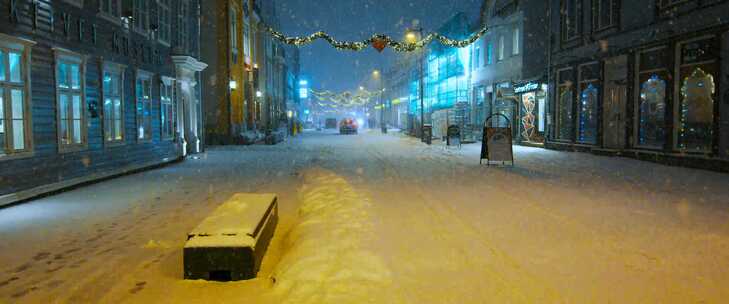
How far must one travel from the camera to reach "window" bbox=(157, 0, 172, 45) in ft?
65.4

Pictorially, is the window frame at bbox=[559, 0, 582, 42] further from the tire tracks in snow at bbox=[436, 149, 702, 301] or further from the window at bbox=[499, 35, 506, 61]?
the tire tracks in snow at bbox=[436, 149, 702, 301]

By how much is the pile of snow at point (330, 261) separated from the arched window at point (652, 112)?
13861mm

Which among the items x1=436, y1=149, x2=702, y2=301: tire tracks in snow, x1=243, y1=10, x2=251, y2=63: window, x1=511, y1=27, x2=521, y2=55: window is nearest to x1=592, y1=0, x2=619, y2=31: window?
x1=511, y1=27, x2=521, y2=55: window

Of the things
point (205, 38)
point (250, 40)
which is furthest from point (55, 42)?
point (250, 40)

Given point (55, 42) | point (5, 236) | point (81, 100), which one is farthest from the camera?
point (81, 100)

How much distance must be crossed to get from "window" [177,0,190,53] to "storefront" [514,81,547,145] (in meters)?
17.4

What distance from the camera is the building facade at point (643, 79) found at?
1589cm

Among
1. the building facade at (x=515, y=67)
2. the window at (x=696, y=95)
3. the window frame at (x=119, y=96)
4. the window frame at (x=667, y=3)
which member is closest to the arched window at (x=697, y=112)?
the window at (x=696, y=95)

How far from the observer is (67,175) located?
12.9m

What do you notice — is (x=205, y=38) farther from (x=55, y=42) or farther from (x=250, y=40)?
(x=55, y=42)

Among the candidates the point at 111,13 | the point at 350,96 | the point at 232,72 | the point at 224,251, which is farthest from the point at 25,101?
the point at 350,96

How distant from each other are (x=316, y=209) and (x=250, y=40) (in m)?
32.7

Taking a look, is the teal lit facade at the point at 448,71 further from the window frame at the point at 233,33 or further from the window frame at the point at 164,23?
the window frame at the point at 164,23

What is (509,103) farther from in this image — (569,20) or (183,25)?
(183,25)
